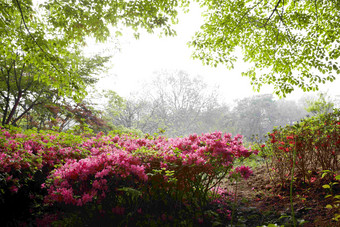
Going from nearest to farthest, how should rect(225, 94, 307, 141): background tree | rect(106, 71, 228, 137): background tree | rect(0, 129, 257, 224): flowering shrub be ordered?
rect(0, 129, 257, 224): flowering shrub < rect(106, 71, 228, 137): background tree < rect(225, 94, 307, 141): background tree

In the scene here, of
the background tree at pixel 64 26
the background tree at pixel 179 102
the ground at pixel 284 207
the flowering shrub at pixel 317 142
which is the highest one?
the background tree at pixel 179 102

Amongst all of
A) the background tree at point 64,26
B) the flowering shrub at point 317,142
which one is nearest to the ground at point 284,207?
the flowering shrub at point 317,142

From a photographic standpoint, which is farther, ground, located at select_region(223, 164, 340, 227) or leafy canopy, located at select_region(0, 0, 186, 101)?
leafy canopy, located at select_region(0, 0, 186, 101)

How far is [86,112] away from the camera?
27.0 feet

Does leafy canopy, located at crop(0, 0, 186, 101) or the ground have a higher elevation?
leafy canopy, located at crop(0, 0, 186, 101)

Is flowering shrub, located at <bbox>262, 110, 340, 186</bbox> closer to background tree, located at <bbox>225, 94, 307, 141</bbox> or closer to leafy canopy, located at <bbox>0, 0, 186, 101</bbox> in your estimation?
leafy canopy, located at <bbox>0, 0, 186, 101</bbox>

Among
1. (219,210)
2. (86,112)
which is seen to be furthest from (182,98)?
(219,210)

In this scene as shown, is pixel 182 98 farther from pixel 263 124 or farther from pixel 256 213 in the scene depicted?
pixel 256 213

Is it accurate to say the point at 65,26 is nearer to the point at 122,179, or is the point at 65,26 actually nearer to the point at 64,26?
the point at 64,26

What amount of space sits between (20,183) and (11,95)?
7.89 metres

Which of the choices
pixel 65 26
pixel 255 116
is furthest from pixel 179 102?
pixel 65 26

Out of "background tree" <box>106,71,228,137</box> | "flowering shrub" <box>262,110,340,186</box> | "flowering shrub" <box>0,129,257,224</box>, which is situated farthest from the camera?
"background tree" <box>106,71,228,137</box>

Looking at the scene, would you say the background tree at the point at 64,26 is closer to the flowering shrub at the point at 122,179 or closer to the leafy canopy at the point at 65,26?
the leafy canopy at the point at 65,26

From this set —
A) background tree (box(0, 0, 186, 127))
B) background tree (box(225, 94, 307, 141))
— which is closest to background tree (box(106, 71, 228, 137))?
background tree (box(225, 94, 307, 141))
